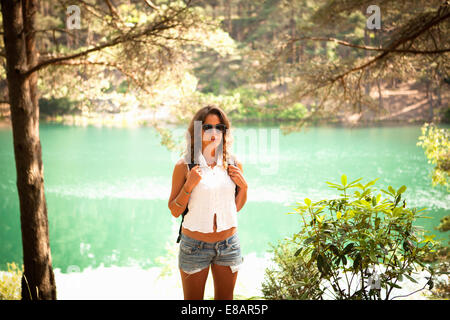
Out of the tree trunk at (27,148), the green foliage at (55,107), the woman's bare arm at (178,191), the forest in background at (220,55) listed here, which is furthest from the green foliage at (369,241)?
the green foliage at (55,107)

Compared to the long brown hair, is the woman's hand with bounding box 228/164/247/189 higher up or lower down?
lower down

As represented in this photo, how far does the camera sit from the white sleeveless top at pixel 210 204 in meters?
1.70

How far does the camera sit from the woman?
1.69 meters

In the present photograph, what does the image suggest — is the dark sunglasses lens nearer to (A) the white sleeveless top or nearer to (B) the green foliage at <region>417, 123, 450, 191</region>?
(A) the white sleeveless top

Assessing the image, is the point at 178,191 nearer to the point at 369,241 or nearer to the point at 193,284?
the point at 193,284

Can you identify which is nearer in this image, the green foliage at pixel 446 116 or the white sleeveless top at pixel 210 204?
the white sleeveless top at pixel 210 204

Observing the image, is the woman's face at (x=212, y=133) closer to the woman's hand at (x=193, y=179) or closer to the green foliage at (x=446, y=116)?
the woman's hand at (x=193, y=179)

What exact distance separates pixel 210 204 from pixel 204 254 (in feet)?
0.75

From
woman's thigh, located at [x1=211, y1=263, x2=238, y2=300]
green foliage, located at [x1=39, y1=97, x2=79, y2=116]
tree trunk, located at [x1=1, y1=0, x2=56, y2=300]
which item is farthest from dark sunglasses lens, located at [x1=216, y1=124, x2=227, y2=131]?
green foliage, located at [x1=39, y1=97, x2=79, y2=116]

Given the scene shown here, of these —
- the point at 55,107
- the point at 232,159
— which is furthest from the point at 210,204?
the point at 55,107

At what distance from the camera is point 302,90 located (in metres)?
4.48

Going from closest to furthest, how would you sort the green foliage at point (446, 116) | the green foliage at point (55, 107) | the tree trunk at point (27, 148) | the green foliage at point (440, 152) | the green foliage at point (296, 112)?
the tree trunk at point (27, 148), the green foliage at point (440, 152), the green foliage at point (446, 116), the green foliage at point (296, 112), the green foliage at point (55, 107)

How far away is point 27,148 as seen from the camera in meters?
3.24

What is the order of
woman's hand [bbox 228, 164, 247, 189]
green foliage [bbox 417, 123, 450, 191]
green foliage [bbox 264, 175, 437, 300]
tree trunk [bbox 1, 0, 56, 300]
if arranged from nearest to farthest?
green foliage [bbox 264, 175, 437, 300] → woman's hand [bbox 228, 164, 247, 189] → tree trunk [bbox 1, 0, 56, 300] → green foliage [bbox 417, 123, 450, 191]
